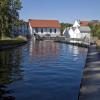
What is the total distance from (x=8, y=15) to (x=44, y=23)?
5491 centimetres

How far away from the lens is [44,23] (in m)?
127

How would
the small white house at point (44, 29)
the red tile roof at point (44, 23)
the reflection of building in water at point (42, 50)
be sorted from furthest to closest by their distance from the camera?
1. the red tile roof at point (44, 23)
2. the small white house at point (44, 29)
3. the reflection of building in water at point (42, 50)

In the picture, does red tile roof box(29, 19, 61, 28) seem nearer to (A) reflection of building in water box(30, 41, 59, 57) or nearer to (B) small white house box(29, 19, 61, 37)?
(B) small white house box(29, 19, 61, 37)

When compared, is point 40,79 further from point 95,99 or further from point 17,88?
point 95,99

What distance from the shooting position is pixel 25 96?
1648 cm

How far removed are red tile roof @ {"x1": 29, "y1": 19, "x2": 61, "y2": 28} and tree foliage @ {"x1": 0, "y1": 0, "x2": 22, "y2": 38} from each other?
148 feet

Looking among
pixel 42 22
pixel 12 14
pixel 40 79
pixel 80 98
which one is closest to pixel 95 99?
pixel 80 98

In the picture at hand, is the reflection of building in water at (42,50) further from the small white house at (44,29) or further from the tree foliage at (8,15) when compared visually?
the small white house at (44,29)

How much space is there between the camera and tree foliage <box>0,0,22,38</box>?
2642 inches

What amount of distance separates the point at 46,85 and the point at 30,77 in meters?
3.28

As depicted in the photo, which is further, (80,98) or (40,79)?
(40,79)

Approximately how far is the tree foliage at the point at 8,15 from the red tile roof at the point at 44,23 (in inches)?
1771

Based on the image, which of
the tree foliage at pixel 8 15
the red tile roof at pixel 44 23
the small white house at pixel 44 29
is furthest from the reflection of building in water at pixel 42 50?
the red tile roof at pixel 44 23

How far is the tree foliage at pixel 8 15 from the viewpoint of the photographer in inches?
2642
